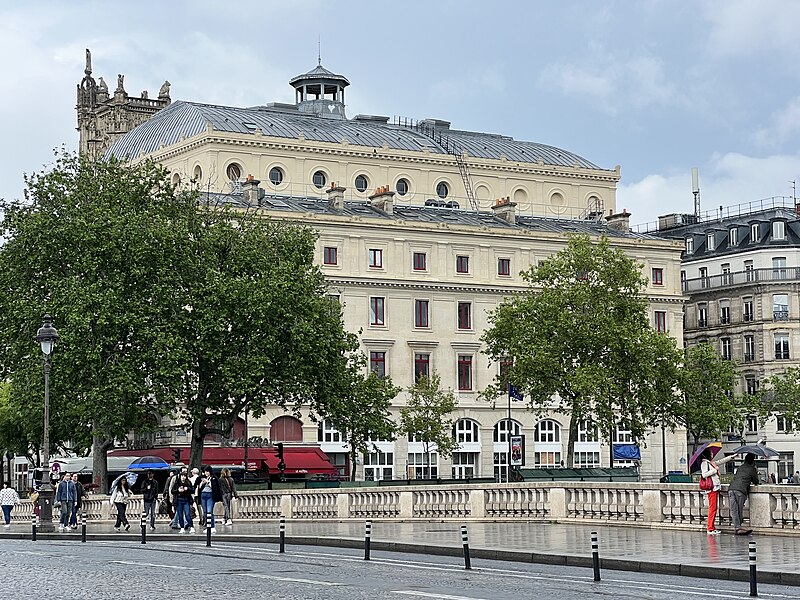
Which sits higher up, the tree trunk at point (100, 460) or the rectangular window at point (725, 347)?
the rectangular window at point (725, 347)

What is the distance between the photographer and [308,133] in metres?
106

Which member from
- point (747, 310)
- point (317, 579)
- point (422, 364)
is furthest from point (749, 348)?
point (317, 579)

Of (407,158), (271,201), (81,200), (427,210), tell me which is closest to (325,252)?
(271,201)

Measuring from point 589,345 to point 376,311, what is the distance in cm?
1637

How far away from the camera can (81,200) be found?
213ft

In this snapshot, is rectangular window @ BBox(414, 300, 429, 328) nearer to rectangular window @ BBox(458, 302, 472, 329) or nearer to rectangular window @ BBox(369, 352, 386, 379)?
rectangular window @ BBox(458, 302, 472, 329)

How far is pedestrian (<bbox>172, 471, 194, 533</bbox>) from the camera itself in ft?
137

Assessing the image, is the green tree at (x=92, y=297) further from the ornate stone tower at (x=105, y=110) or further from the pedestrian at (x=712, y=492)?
the ornate stone tower at (x=105, y=110)

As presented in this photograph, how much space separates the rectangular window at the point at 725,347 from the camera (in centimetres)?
10875

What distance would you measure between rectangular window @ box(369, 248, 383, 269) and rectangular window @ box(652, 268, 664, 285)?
66.9ft

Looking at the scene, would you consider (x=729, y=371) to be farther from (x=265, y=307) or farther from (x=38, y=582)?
(x=38, y=582)

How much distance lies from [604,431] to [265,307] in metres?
23.7

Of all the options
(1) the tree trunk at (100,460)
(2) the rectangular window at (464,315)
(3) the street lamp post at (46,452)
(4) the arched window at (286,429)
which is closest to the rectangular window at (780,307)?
(2) the rectangular window at (464,315)

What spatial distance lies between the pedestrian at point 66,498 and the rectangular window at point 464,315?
50.6m
